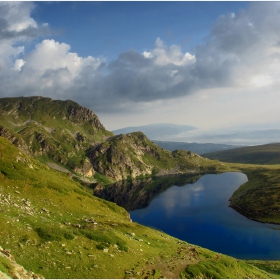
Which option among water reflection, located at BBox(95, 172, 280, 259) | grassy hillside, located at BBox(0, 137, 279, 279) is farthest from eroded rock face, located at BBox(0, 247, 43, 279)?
water reflection, located at BBox(95, 172, 280, 259)

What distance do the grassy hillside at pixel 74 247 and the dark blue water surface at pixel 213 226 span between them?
164 ft

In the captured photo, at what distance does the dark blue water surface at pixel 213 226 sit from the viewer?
92.2m

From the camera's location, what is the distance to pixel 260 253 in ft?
285

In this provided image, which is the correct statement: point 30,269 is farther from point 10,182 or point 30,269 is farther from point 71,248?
point 10,182

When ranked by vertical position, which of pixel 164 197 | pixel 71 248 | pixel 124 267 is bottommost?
pixel 164 197

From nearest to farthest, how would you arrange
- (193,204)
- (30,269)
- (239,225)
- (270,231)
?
(30,269), (270,231), (239,225), (193,204)

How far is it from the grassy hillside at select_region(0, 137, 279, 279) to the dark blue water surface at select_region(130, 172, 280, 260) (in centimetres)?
5007

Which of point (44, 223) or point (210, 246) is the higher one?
point (44, 223)

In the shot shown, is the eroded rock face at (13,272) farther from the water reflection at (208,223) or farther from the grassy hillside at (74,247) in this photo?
the water reflection at (208,223)

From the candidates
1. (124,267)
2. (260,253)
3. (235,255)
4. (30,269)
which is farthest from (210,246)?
(30,269)

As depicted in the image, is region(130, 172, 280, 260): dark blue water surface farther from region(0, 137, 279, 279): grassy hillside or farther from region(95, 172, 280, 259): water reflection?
region(0, 137, 279, 279): grassy hillside

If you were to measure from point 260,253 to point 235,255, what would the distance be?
9.74 m

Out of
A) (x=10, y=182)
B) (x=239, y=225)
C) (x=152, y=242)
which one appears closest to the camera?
(x=152, y=242)

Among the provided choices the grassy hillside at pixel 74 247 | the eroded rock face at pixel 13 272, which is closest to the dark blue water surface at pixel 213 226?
the grassy hillside at pixel 74 247
